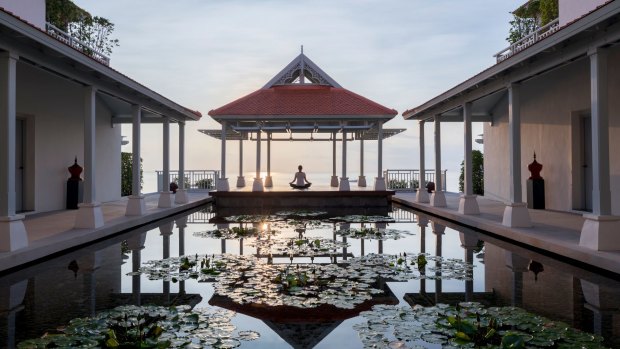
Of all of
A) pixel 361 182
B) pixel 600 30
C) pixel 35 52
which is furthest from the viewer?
pixel 361 182

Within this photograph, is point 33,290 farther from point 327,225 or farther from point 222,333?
point 327,225

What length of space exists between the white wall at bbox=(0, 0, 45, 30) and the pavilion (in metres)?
6.98

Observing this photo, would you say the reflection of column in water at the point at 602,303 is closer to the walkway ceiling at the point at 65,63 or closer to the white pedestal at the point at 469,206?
the white pedestal at the point at 469,206

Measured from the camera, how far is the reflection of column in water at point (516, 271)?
5.52 meters

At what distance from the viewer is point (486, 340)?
402 centimetres

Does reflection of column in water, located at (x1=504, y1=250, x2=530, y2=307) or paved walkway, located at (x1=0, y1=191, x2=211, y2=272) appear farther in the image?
paved walkway, located at (x1=0, y1=191, x2=211, y2=272)

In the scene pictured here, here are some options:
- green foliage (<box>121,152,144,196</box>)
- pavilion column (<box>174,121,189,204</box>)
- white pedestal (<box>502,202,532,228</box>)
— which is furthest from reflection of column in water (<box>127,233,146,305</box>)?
green foliage (<box>121,152,144,196</box>)

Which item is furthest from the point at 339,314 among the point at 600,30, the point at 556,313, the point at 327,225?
the point at 327,225

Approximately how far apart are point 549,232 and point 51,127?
13.6 meters

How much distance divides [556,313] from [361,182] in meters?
22.1

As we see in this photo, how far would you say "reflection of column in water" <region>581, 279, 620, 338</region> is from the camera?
177 inches

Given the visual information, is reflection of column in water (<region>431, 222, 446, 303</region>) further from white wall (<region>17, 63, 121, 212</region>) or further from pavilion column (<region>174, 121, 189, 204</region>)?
white wall (<region>17, 63, 121, 212</region>)

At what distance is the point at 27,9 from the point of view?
16.0m

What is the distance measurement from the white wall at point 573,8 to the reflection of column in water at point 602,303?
36.8 ft
